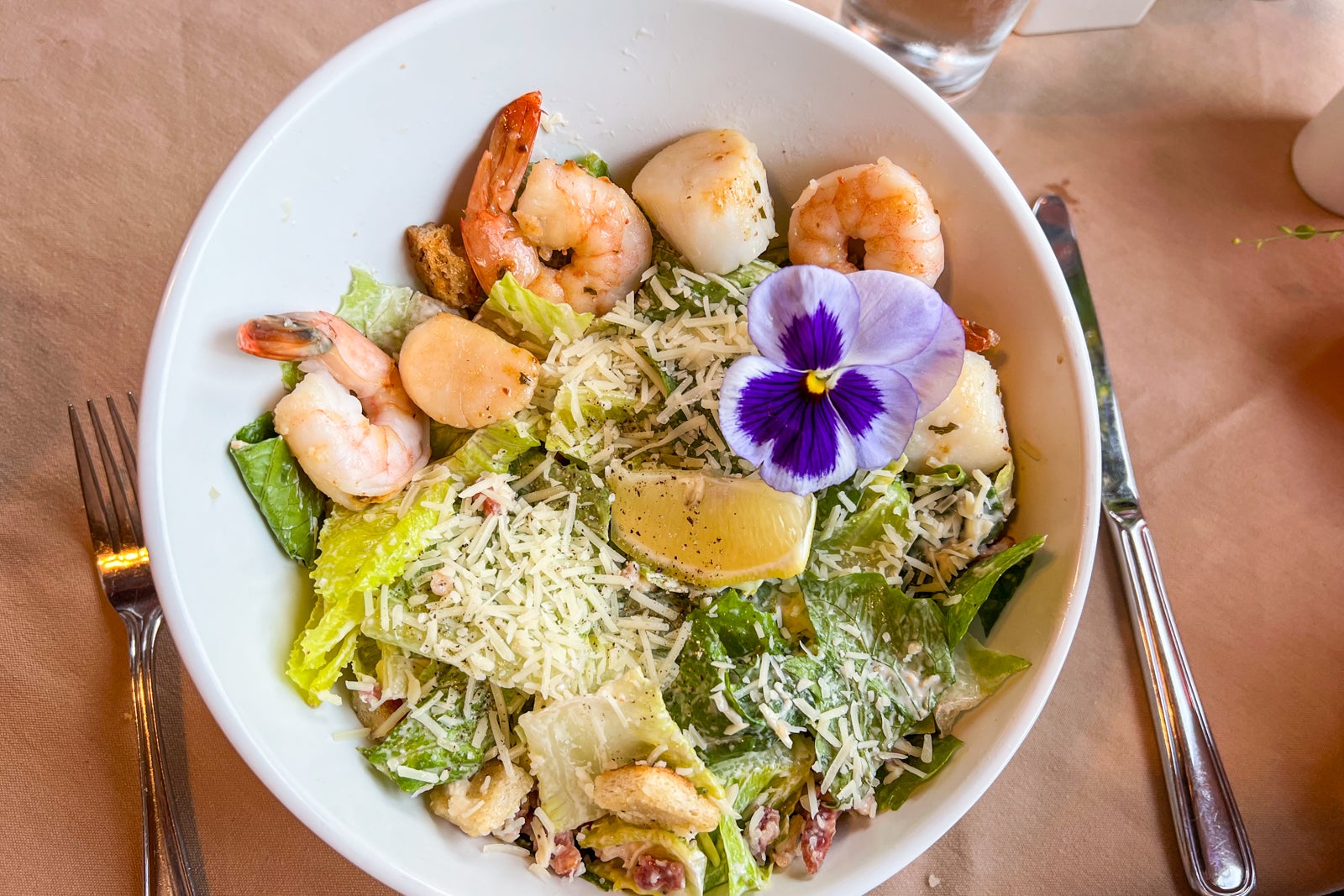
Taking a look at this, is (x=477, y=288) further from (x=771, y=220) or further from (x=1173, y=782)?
(x=1173, y=782)

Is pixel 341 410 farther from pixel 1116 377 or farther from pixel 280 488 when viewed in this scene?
pixel 1116 377

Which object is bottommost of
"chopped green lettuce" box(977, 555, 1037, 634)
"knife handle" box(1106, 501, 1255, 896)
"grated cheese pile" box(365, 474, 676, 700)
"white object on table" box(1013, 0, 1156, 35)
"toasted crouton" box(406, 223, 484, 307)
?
"knife handle" box(1106, 501, 1255, 896)

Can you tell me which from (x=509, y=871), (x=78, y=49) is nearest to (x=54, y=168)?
(x=78, y=49)

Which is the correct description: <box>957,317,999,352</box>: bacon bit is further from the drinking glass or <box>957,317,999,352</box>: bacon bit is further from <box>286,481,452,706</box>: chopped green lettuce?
<box>286,481,452,706</box>: chopped green lettuce

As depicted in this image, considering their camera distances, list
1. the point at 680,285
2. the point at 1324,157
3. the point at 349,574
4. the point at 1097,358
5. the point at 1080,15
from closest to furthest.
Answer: the point at 349,574, the point at 680,285, the point at 1097,358, the point at 1324,157, the point at 1080,15

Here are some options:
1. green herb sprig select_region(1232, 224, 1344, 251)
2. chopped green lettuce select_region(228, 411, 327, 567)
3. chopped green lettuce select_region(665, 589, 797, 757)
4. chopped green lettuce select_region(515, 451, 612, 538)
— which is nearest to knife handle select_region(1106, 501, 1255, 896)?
green herb sprig select_region(1232, 224, 1344, 251)

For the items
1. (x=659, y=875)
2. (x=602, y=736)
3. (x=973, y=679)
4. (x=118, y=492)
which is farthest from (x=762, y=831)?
(x=118, y=492)
